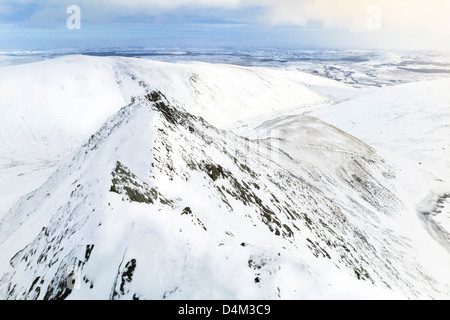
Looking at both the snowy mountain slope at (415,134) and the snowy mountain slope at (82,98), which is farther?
the snowy mountain slope at (82,98)

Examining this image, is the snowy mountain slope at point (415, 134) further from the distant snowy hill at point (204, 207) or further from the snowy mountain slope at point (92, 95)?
the snowy mountain slope at point (92, 95)

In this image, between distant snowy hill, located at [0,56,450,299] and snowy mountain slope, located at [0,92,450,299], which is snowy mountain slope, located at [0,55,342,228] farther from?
snowy mountain slope, located at [0,92,450,299]

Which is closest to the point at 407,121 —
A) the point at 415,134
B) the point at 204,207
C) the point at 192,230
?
the point at 415,134

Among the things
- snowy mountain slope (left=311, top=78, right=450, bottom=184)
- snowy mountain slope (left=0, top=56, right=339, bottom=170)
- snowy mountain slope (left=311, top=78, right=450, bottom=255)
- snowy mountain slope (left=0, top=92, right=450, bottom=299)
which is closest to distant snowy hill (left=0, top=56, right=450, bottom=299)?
snowy mountain slope (left=0, top=92, right=450, bottom=299)

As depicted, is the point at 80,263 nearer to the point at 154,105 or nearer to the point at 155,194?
the point at 155,194

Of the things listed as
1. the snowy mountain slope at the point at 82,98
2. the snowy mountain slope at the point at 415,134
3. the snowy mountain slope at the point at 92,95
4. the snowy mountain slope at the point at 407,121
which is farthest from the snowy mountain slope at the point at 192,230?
the snowy mountain slope at the point at 92,95

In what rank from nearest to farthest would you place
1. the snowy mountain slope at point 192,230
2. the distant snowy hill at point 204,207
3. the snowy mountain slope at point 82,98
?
the snowy mountain slope at point 192,230
the distant snowy hill at point 204,207
the snowy mountain slope at point 82,98
